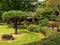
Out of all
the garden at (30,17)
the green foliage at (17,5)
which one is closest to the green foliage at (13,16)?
the garden at (30,17)

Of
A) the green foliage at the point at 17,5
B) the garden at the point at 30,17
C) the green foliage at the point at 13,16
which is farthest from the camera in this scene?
the green foliage at the point at 17,5

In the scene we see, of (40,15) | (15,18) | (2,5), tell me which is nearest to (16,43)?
(15,18)

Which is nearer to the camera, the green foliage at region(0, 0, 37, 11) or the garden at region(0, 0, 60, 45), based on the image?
the garden at region(0, 0, 60, 45)

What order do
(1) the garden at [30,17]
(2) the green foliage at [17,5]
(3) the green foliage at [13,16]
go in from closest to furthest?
(3) the green foliage at [13,16] < (1) the garden at [30,17] < (2) the green foliage at [17,5]

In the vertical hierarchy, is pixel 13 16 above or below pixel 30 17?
above

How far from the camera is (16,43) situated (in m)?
14.4

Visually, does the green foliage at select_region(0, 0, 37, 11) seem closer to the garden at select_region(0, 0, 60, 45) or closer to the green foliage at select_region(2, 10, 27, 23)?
the garden at select_region(0, 0, 60, 45)

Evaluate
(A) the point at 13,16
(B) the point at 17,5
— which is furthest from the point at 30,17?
(A) the point at 13,16

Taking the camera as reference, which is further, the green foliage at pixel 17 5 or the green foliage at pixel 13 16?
the green foliage at pixel 17 5

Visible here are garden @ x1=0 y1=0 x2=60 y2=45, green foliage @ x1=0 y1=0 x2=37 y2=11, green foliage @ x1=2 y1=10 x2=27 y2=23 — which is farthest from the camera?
green foliage @ x1=0 y1=0 x2=37 y2=11

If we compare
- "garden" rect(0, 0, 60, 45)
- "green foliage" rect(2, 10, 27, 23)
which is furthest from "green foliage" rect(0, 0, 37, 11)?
"green foliage" rect(2, 10, 27, 23)

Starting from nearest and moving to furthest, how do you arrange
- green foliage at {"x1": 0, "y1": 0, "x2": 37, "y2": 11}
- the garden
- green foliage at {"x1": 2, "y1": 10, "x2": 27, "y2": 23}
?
green foliage at {"x1": 2, "y1": 10, "x2": 27, "y2": 23} → the garden → green foliage at {"x1": 0, "y1": 0, "x2": 37, "y2": 11}

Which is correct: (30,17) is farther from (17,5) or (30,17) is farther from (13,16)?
(13,16)

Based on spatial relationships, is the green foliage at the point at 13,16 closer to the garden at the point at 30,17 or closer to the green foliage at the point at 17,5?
the garden at the point at 30,17
